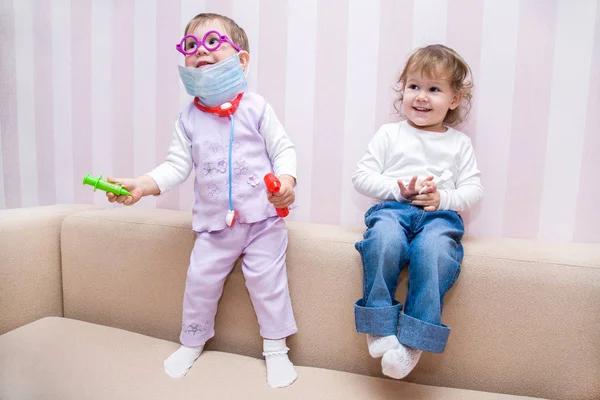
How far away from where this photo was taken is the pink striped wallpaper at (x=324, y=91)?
1.13m

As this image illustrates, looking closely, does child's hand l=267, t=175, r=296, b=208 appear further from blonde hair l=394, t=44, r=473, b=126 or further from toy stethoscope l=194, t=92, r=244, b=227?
blonde hair l=394, t=44, r=473, b=126

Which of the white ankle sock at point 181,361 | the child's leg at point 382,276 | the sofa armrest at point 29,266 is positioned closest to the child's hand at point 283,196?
the child's leg at point 382,276

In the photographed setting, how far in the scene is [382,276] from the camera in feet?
2.96

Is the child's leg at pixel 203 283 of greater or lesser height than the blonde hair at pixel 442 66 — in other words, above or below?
below

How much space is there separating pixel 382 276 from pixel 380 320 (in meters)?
0.09

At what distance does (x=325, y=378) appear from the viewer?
3.20 ft

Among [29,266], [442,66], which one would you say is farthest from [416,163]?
[29,266]

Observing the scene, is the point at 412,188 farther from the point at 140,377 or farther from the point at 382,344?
the point at 140,377

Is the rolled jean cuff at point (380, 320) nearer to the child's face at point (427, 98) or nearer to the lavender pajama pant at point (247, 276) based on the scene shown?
the lavender pajama pant at point (247, 276)

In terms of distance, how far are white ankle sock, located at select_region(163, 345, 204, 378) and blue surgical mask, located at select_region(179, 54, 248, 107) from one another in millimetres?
595

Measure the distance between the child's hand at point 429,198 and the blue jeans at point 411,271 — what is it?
0.06 feet

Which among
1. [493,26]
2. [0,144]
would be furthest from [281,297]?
[0,144]

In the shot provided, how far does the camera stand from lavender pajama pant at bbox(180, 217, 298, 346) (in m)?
1.03

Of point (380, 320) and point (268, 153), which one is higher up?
point (268, 153)
